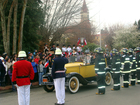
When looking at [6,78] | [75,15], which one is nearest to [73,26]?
[75,15]

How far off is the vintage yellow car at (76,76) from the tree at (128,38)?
3651 cm

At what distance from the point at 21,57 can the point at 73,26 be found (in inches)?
709

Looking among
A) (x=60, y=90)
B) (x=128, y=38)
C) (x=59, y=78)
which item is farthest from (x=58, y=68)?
(x=128, y=38)

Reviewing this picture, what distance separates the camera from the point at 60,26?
22703mm

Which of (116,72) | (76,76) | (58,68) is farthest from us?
(116,72)

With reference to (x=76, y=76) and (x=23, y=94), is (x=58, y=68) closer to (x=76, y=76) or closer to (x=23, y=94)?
(x=23, y=94)

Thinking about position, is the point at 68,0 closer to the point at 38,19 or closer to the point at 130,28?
the point at 38,19

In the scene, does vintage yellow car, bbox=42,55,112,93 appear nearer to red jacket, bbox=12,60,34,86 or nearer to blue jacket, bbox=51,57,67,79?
blue jacket, bbox=51,57,67,79

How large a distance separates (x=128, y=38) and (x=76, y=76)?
133 ft

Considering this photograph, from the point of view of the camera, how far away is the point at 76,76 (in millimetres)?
8711

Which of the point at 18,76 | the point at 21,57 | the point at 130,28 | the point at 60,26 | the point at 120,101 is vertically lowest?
the point at 120,101

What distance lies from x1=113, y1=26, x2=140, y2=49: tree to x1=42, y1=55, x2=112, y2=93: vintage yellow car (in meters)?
36.5

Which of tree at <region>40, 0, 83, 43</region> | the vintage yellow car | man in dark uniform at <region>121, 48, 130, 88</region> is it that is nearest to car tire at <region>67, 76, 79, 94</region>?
the vintage yellow car

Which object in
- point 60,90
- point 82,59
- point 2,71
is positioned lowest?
point 60,90
